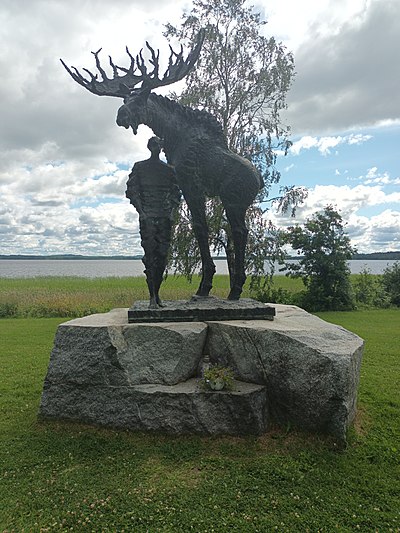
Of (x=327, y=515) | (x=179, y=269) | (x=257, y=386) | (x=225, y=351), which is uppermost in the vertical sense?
(x=179, y=269)

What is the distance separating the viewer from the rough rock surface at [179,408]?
475cm

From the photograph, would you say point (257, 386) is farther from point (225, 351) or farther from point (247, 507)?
point (247, 507)

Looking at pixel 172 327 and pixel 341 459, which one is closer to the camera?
pixel 341 459

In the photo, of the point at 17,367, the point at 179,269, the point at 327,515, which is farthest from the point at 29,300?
the point at 327,515

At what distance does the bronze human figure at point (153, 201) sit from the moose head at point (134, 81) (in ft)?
1.44

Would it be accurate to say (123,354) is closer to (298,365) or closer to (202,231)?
(298,365)

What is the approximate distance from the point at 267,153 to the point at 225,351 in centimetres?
1302

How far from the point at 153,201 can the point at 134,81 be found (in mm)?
1735

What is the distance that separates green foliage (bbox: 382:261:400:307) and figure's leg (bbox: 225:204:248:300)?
16.0 metres

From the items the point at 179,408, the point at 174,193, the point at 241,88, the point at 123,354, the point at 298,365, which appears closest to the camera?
the point at 298,365

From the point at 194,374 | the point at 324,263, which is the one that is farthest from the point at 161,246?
the point at 324,263

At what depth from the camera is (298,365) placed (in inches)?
184

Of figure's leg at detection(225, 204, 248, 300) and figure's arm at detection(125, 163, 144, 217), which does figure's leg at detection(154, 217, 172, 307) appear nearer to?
figure's arm at detection(125, 163, 144, 217)

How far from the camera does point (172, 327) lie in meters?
Result: 5.22
